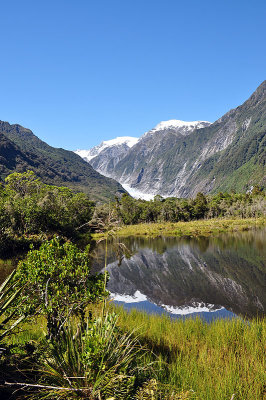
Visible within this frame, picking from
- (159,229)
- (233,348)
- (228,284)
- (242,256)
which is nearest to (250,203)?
(159,229)

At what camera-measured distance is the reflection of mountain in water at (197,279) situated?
16.9m

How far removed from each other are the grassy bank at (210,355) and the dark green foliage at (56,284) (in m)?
1.39

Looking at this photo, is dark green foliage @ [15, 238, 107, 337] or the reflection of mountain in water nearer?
dark green foliage @ [15, 238, 107, 337]

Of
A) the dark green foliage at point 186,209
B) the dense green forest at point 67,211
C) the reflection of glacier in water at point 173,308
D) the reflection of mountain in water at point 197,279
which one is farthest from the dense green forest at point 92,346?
the dark green foliage at point 186,209

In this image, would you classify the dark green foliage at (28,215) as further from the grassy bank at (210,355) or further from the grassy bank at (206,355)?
the grassy bank at (210,355)

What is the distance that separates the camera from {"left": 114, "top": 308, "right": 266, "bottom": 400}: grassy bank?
436cm

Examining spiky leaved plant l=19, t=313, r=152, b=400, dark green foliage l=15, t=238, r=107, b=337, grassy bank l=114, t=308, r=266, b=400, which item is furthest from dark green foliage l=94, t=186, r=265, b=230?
spiky leaved plant l=19, t=313, r=152, b=400

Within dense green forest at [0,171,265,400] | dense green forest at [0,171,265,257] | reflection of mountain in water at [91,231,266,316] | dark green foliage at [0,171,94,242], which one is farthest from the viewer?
dark green foliage at [0,171,94,242]

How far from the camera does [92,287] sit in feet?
18.0

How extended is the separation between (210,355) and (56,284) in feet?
14.5

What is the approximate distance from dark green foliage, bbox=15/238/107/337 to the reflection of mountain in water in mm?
11673

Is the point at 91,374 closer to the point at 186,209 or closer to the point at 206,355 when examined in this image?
the point at 206,355

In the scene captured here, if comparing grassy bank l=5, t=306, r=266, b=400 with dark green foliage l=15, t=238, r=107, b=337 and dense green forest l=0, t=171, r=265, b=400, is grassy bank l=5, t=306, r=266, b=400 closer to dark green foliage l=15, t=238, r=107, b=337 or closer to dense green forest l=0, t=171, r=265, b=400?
dense green forest l=0, t=171, r=265, b=400

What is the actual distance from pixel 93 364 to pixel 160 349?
11.5ft
